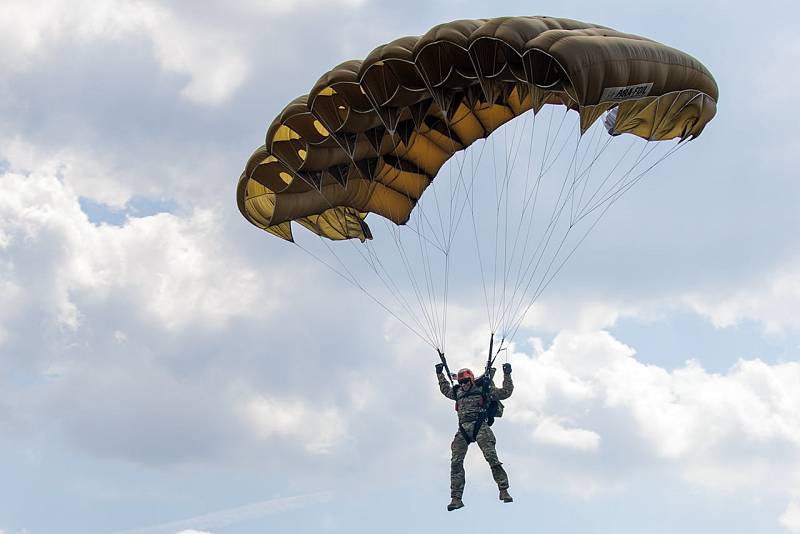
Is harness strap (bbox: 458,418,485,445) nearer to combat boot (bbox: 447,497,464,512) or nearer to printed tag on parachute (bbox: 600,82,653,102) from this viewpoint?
combat boot (bbox: 447,497,464,512)

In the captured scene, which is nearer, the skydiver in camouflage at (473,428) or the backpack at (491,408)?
the skydiver in camouflage at (473,428)

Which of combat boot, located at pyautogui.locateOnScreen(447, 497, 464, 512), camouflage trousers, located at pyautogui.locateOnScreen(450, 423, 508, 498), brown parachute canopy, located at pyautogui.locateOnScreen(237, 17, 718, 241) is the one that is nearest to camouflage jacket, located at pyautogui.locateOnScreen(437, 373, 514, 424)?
camouflage trousers, located at pyautogui.locateOnScreen(450, 423, 508, 498)

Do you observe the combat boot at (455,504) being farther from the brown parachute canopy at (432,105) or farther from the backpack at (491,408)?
the brown parachute canopy at (432,105)

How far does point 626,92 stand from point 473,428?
8.41 meters

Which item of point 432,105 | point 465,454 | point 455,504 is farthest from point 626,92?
point 455,504

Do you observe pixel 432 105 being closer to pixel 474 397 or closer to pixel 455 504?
pixel 474 397

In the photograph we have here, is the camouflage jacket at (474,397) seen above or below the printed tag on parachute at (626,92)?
below

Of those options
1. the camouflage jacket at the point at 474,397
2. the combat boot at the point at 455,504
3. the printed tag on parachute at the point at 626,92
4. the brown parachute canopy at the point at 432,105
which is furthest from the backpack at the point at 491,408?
the printed tag on parachute at the point at 626,92

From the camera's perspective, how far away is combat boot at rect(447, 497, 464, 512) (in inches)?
1117

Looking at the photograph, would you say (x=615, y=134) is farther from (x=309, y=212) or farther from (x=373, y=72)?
(x=309, y=212)

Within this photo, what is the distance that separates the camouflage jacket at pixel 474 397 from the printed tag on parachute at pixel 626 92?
6949mm

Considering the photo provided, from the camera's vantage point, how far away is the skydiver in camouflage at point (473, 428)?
28.8m

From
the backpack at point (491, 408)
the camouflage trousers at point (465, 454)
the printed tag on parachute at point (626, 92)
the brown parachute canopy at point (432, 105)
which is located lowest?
the camouflage trousers at point (465, 454)

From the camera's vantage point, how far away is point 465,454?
29.1 metres
